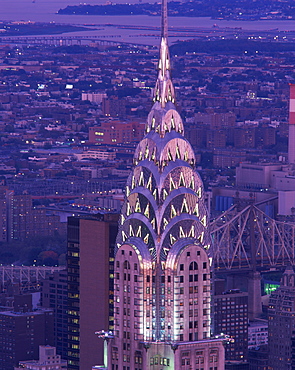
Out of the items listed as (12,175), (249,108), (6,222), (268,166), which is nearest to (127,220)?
(6,222)

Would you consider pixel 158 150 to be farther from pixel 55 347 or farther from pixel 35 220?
pixel 35 220

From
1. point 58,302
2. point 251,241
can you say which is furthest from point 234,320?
point 251,241

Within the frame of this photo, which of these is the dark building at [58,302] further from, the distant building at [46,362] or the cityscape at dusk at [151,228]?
the distant building at [46,362]

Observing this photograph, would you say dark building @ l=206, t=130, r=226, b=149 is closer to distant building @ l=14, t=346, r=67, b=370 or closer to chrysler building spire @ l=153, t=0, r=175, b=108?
distant building @ l=14, t=346, r=67, b=370

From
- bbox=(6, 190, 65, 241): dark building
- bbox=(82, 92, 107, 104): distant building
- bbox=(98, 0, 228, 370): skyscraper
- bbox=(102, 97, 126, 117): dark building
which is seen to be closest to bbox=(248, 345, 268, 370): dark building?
bbox=(98, 0, 228, 370): skyscraper

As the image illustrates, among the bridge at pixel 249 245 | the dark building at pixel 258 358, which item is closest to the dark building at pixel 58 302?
the dark building at pixel 258 358

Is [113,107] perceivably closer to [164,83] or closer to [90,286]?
[90,286]
